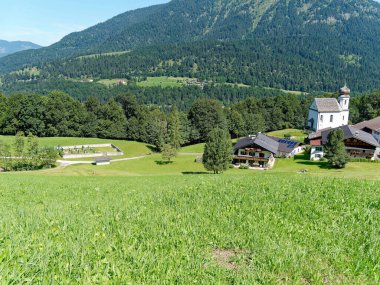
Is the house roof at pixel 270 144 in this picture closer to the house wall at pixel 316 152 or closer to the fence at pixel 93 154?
the house wall at pixel 316 152

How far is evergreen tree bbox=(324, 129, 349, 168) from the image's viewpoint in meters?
63.5

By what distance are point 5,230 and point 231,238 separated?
488 centimetres

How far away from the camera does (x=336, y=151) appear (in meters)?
63.9

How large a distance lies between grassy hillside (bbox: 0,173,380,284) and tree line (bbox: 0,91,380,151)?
91010 millimetres


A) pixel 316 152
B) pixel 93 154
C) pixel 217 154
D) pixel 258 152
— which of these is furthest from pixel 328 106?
pixel 93 154

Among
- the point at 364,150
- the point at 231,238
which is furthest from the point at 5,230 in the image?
the point at 364,150

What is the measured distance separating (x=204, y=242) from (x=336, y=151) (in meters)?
63.3

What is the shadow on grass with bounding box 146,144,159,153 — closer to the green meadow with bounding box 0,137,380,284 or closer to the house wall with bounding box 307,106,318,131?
the house wall with bounding box 307,106,318,131

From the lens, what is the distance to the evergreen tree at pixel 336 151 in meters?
63.5

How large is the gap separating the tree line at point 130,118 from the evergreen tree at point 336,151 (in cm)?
4759

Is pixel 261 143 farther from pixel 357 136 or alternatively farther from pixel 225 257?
pixel 225 257

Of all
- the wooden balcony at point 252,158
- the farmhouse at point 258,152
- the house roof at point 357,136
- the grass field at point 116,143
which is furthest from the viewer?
the grass field at point 116,143

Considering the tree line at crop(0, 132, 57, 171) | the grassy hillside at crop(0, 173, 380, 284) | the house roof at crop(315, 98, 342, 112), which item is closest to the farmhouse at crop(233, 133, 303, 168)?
the house roof at crop(315, 98, 342, 112)

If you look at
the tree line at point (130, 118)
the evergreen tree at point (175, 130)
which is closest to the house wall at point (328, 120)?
the tree line at point (130, 118)
